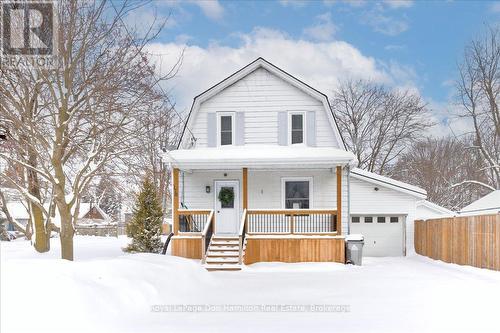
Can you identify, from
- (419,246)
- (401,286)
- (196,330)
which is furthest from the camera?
(419,246)

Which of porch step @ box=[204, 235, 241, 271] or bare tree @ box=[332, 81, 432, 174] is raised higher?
bare tree @ box=[332, 81, 432, 174]

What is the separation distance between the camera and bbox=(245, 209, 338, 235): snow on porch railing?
1453 centimetres

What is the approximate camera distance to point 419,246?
61.1 feet

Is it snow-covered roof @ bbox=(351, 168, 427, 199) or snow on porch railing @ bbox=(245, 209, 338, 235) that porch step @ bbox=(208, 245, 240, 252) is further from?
snow-covered roof @ bbox=(351, 168, 427, 199)

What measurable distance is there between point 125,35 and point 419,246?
14.7m

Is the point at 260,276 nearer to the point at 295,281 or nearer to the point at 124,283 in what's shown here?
the point at 295,281

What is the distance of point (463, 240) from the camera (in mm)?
13844

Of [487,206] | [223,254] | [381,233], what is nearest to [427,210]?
[381,233]

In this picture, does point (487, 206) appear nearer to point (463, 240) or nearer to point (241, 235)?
point (463, 240)

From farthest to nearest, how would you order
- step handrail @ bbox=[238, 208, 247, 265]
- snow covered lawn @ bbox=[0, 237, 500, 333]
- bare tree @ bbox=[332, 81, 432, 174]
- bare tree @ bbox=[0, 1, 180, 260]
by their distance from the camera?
1. bare tree @ bbox=[332, 81, 432, 174]
2. step handrail @ bbox=[238, 208, 247, 265]
3. bare tree @ bbox=[0, 1, 180, 260]
4. snow covered lawn @ bbox=[0, 237, 500, 333]

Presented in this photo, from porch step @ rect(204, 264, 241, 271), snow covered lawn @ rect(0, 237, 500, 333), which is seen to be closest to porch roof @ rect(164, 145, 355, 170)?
porch step @ rect(204, 264, 241, 271)

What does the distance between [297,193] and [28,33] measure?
33.1ft

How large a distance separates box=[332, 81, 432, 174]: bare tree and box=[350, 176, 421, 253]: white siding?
11.3 m

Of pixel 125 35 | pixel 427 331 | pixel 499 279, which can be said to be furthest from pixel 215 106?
pixel 427 331
